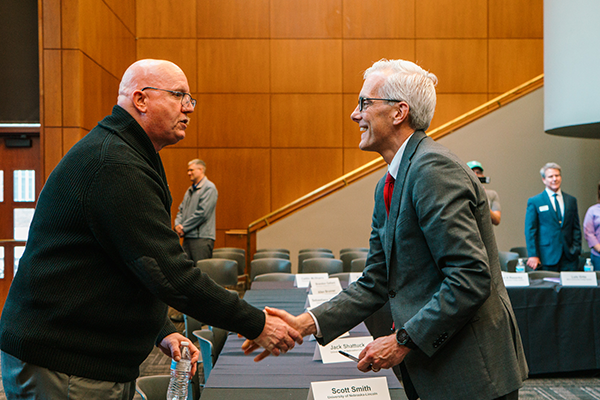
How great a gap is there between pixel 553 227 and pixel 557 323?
5.17 feet

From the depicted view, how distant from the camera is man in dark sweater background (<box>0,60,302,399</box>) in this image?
1302 millimetres

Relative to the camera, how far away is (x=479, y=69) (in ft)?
30.0

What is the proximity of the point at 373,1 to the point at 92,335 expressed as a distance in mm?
8839

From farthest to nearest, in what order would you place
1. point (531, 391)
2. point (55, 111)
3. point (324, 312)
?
point (55, 111), point (531, 391), point (324, 312)

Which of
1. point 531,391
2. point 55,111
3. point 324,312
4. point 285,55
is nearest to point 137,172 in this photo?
point 324,312

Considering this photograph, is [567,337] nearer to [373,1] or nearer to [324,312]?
[324,312]

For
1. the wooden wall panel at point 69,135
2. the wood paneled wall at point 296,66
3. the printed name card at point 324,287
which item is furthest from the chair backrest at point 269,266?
the wood paneled wall at point 296,66

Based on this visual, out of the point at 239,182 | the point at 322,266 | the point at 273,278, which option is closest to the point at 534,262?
the point at 322,266

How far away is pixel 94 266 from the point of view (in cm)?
134

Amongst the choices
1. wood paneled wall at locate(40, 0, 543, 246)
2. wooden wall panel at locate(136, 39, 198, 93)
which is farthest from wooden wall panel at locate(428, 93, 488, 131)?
wooden wall panel at locate(136, 39, 198, 93)

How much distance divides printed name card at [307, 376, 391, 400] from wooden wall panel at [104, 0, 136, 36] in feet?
22.7

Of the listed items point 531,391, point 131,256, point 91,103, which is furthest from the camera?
point 91,103

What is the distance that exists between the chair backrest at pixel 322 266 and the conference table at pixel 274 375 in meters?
2.77

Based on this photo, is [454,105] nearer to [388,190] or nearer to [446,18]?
[446,18]
